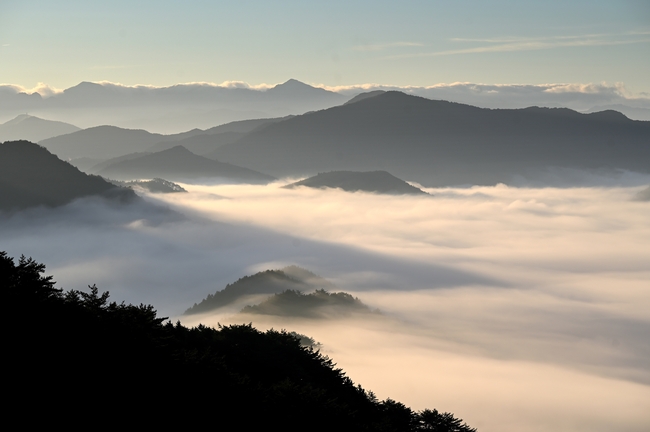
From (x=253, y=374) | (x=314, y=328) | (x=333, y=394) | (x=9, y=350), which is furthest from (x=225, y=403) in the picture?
(x=314, y=328)

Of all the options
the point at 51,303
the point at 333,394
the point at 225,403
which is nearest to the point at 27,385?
the point at 51,303

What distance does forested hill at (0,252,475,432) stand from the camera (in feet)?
117

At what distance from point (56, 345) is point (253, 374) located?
27886 mm

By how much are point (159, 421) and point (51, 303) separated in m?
10.9

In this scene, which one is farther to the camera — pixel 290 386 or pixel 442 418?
pixel 442 418

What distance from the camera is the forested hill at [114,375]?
35750 millimetres

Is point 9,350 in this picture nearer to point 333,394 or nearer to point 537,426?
point 333,394

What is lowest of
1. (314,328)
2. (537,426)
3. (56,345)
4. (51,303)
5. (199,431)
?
(199,431)

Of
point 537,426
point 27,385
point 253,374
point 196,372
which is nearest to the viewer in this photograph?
point 27,385

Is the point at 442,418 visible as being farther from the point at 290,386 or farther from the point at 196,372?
the point at 196,372

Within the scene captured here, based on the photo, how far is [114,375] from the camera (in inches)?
1572

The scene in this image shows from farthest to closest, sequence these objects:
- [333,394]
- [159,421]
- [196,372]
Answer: [333,394] < [196,372] < [159,421]

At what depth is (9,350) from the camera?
120ft

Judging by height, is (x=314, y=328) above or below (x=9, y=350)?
above
